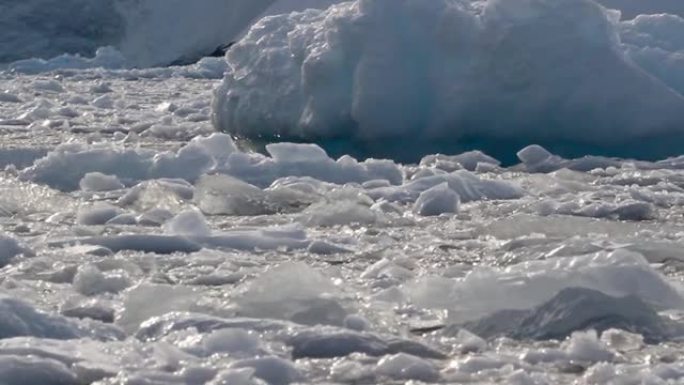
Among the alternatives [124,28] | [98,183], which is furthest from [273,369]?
[124,28]

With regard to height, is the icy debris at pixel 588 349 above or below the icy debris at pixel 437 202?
below

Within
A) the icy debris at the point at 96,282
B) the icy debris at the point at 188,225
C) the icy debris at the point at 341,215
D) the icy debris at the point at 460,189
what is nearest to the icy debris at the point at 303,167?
the icy debris at the point at 460,189

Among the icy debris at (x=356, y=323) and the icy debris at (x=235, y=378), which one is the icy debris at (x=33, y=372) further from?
the icy debris at (x=356, y=323)

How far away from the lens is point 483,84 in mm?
7527

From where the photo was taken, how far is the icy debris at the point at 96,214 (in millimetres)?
5117

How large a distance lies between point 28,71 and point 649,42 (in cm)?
853

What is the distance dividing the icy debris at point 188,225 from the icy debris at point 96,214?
419 mm

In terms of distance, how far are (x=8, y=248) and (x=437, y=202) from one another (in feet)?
5.73

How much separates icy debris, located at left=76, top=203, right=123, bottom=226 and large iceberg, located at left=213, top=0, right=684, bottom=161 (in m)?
2.44

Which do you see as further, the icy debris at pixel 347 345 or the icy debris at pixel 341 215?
the icy debris at pixel 341 215

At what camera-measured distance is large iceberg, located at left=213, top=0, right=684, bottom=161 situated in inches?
292

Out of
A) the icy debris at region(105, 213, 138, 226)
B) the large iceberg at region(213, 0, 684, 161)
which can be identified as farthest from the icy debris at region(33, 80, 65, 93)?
the icy debris at region(105, 213, 138, 226)

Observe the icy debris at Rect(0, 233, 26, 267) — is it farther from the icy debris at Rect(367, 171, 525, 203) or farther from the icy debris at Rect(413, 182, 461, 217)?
the icy debris at Rect(367, 171, 525, 203)

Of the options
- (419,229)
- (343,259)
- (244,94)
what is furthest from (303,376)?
(244,94)
